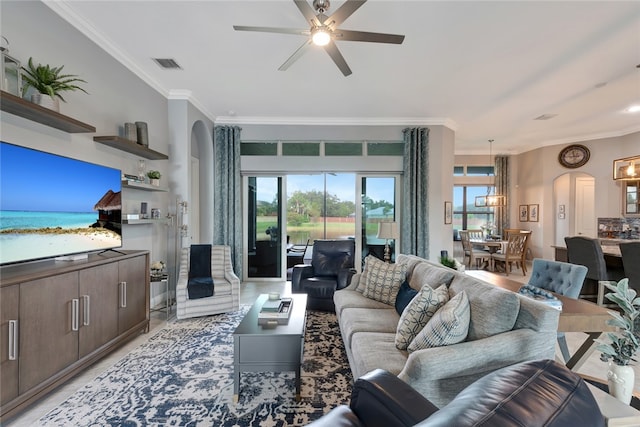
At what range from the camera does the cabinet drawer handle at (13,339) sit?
176 cm

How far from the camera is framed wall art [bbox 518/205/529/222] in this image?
7920 millimetres

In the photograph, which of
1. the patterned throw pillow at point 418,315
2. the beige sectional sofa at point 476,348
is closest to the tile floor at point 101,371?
the beige sectional sofa at point 476,348

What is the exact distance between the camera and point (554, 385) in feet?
2.37

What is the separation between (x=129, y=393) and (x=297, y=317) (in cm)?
135

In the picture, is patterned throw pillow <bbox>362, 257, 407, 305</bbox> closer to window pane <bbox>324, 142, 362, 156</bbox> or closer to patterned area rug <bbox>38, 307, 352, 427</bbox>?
patterned area rug <bbox>38, 307, 352, 427</bbox>

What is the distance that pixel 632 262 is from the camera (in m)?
3.62

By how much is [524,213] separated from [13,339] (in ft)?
32.5

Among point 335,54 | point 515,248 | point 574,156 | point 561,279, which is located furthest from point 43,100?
point 574,156

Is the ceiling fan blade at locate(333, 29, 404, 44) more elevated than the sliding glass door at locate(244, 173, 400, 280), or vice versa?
the ceiling fan blade at locate(333, 29, 404, 44)

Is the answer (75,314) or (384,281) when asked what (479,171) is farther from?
(75,314)

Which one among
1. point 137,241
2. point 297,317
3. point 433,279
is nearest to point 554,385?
point 433,279

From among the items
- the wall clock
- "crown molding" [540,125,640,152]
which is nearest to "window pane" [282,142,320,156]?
"crown molding" [540,125,640,152]

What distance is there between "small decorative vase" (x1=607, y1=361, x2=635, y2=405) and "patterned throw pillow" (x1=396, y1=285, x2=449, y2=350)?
821mm

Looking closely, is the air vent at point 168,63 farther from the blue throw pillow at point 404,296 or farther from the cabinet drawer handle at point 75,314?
the blue throw pillow at point 404,296
